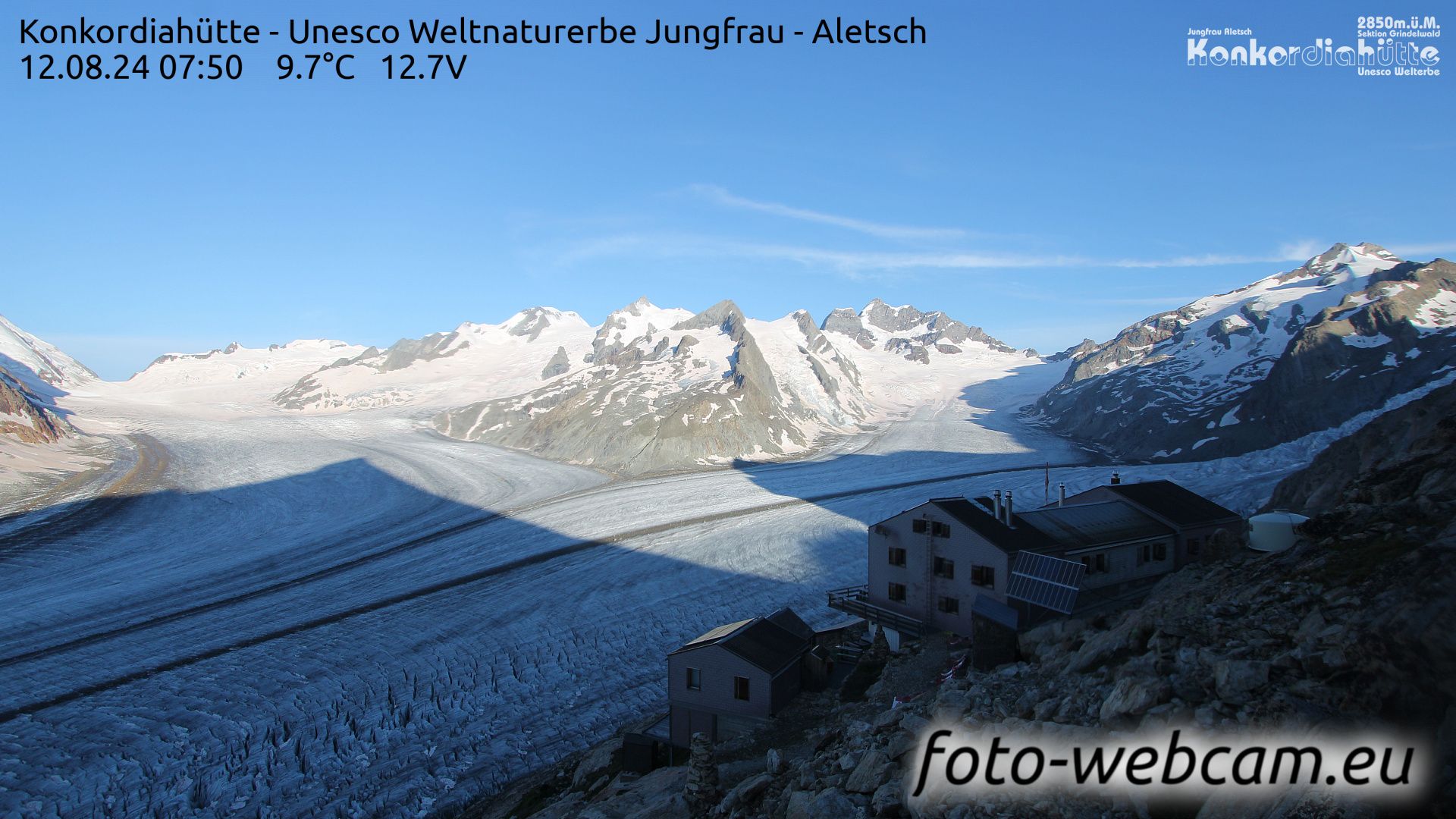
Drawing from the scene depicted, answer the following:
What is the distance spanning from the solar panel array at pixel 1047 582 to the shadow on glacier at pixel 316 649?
1268 centimetres

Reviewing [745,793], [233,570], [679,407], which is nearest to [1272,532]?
[745,793]

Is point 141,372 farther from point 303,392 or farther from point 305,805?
point 305,805

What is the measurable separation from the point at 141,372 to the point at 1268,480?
684 feet

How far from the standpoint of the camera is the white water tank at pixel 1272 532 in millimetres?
20281

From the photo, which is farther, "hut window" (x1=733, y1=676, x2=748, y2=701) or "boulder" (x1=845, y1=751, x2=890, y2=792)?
Answer: "hut window" (x1=733, y1=676, x2=748, y2=701)

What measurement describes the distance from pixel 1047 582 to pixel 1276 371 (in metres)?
78.6

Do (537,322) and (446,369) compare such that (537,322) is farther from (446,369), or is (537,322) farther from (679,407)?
(679,407)

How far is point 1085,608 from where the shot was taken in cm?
2023

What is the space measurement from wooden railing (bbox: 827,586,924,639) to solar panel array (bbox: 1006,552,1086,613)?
13.3 feet

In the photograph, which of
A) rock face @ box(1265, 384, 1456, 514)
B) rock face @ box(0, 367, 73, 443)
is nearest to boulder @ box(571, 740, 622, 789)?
rock face @ box(1265, 384, 1456, 514)

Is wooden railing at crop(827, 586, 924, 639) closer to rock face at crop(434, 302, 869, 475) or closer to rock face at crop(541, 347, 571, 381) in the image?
rock face at crop(434, 302, 869, 475)

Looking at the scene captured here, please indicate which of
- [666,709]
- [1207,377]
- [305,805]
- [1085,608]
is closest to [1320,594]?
[1085,608]

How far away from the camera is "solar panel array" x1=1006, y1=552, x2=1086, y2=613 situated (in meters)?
19.0

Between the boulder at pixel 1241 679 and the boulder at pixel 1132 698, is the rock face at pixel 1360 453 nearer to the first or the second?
the boulder at pixel 1241 679
